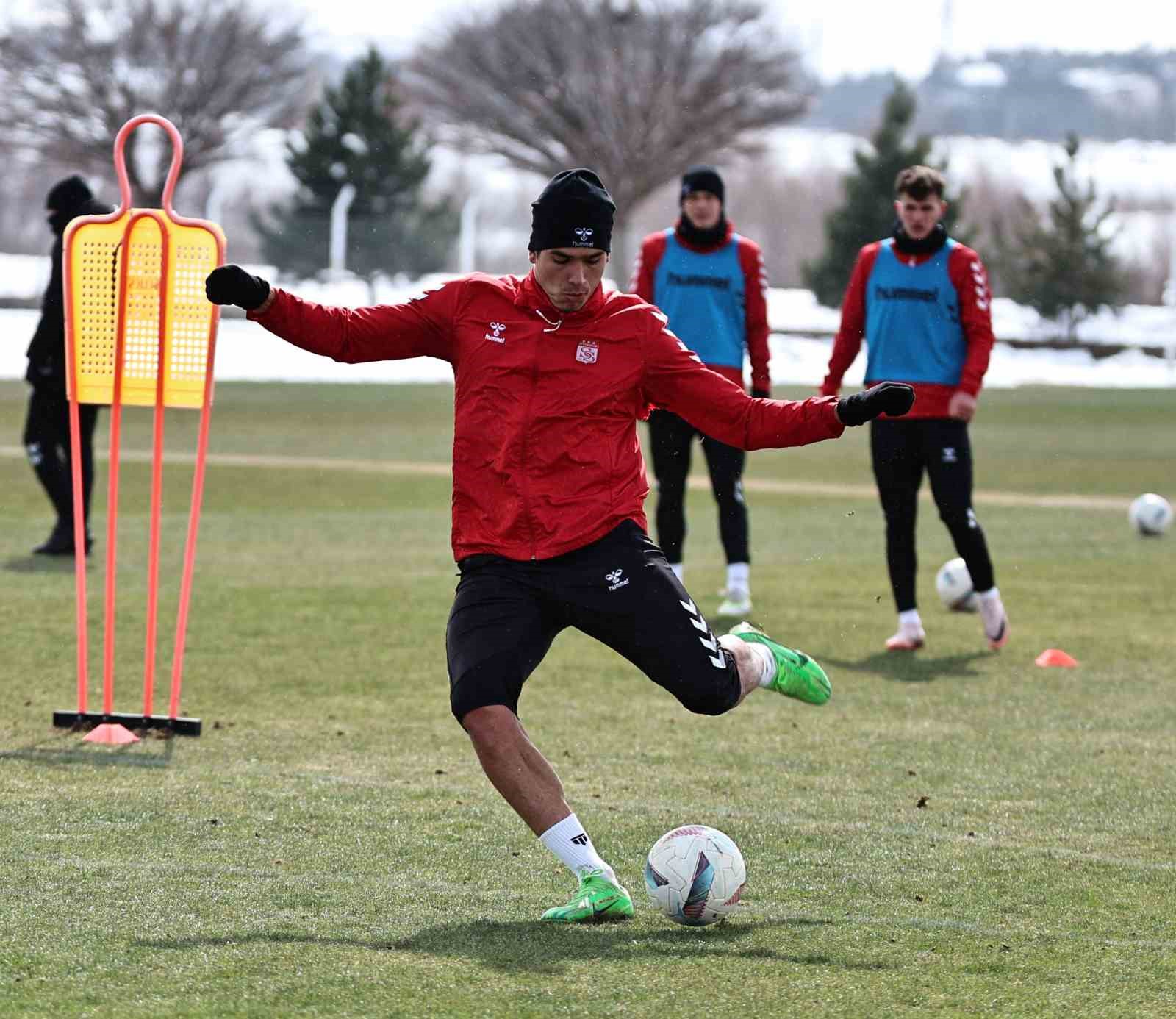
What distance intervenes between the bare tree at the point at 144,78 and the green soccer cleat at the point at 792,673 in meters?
58.8

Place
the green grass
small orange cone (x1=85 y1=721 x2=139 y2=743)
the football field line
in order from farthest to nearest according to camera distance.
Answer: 1. the football field line
2. small orange cone (x1=85 y1=721 x2=139 y2=743)
3. the green grass

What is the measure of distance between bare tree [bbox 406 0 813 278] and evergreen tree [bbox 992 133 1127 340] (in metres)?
11.9

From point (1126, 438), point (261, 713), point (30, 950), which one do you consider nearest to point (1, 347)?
point (1126, 438)

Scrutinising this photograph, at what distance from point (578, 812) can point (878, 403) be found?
1918 millimetres

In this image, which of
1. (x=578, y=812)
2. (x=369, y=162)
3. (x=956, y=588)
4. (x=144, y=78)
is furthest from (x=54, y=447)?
(x=144, y=78)

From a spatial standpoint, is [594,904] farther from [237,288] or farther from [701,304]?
[701,304]

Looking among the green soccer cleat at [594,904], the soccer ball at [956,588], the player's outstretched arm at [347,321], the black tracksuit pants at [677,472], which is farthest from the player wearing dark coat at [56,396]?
the green soccer cleat at [594,904]

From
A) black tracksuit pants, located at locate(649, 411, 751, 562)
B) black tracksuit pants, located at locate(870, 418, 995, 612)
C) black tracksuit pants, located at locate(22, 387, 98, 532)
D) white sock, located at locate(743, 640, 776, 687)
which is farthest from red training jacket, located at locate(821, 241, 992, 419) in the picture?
black tracksuit pants, located at locate(22, 387, 98, 532)

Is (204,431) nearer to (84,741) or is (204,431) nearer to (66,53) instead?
(84,741)

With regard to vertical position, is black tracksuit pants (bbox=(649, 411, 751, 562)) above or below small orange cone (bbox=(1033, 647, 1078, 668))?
above

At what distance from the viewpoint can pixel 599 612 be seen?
5.54 meters

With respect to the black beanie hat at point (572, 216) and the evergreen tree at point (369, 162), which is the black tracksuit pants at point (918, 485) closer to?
the black beanie hat at point (572, 216)

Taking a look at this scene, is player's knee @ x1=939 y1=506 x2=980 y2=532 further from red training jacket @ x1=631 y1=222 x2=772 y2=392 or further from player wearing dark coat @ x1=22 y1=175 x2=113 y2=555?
player wearing dark coat @ x1=22 y1=175 x2=113 y2=555

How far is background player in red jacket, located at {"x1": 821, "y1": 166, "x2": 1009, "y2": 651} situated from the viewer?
9719 mm
